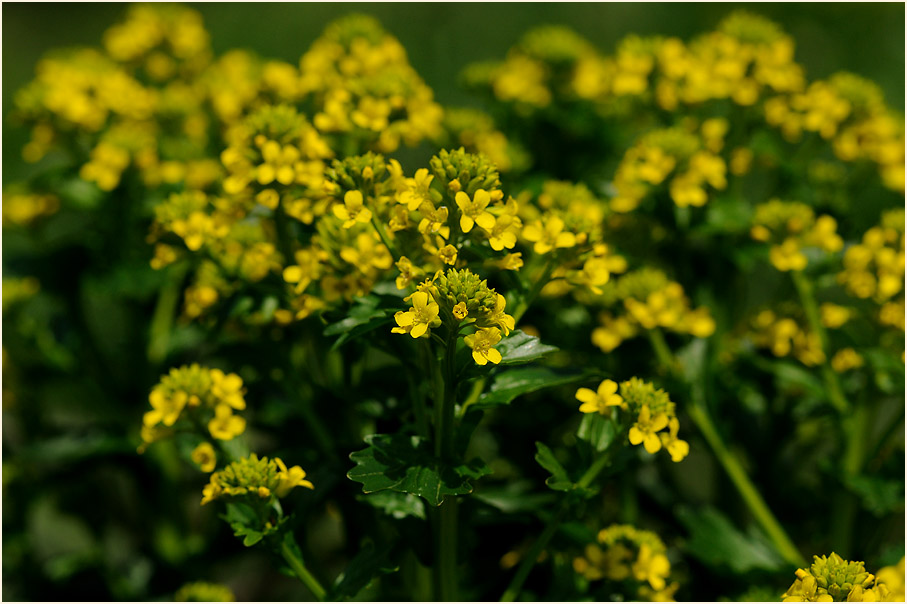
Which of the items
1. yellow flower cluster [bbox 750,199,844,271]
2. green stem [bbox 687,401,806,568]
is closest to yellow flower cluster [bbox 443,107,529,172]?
yellow flower cluster [bbox 750,199,844,271]

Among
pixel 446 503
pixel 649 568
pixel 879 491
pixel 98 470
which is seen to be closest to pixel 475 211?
pixel 446 503

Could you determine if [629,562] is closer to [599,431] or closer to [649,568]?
[649,568]

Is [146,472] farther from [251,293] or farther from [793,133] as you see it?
[793,133]

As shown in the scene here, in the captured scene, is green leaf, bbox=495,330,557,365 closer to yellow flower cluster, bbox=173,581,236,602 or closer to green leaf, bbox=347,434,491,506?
green leaf, bbox=347,434,491,506

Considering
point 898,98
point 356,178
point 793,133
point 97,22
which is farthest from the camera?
point 97,22

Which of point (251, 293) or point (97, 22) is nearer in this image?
point (251, 293)

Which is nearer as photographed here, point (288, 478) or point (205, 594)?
point (288, 478)

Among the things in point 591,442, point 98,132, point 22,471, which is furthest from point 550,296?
point 22,471
